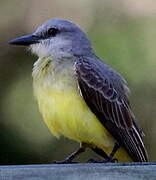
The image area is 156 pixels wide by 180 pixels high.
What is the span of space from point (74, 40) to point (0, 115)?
75.7 inches

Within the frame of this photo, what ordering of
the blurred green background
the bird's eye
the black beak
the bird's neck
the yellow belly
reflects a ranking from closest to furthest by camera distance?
the yellow belly → the bird's neck → the black beak → the bird's eye → the blurred green background

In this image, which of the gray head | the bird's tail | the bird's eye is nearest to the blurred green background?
the gray head

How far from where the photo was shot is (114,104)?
604cm

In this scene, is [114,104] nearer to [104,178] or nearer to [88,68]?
[88,68]

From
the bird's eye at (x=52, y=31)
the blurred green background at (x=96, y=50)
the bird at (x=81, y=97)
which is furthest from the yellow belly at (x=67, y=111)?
the blurred green background at (x=96, y=50)

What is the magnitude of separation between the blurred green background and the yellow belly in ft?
5.39

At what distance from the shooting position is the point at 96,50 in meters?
7.52

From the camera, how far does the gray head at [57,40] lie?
6078 millimetres

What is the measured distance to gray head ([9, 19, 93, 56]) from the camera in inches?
239

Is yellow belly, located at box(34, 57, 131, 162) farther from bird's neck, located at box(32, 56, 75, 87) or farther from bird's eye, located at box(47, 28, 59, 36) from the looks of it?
bird's eye, located at box(47, 28, 59, 36)

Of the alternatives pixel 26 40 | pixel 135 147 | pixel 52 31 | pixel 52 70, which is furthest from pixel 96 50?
pixel 135 147

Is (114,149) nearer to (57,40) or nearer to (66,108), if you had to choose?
(66,108)

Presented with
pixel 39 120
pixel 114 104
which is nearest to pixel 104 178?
pixel 114 104

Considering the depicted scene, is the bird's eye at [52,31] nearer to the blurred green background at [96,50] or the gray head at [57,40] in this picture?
the gray head at [57,40]
